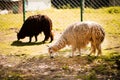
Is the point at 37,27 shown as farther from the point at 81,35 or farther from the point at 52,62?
the point at 52,62

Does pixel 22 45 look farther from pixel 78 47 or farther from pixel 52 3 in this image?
pixel 52 3

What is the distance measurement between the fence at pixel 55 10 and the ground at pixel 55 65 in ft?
14.3

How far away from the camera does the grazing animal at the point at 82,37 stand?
9.73m

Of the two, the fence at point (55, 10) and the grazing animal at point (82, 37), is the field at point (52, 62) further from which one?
the fence at point (55, 10)

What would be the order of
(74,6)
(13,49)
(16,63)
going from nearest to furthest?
(16,63)
(13,49)
(74,6)

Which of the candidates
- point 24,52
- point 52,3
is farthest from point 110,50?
point 52,3

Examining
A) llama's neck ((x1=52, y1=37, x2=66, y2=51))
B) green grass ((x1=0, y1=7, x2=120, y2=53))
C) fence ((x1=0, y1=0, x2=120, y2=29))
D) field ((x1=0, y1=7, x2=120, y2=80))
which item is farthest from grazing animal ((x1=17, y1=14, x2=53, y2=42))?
fence ((x1=0, y1=0, x2=120, y2=29))

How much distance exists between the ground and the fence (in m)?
4.36

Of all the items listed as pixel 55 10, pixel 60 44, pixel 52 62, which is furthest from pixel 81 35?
pixel 55 10

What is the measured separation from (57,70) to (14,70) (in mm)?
1068

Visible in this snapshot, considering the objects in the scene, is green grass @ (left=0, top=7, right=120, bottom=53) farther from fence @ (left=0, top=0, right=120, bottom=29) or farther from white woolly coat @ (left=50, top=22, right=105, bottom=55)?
white woolly coat @ (left=50, top=22, right=105, bottom=55)

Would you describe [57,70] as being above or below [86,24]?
below

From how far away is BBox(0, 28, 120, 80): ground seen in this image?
7.94 meters

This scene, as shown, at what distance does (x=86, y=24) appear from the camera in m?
9.82
